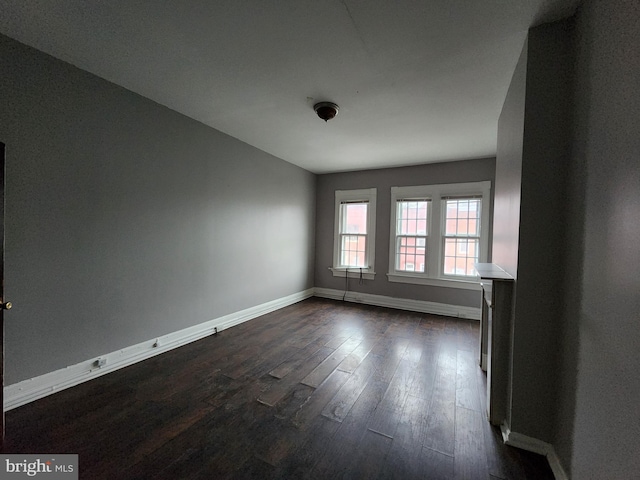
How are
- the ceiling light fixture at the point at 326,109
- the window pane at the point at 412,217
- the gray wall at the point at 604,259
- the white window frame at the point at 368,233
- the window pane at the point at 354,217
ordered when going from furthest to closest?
1. the window pane at the point at 354,217
2. the white window frame at the point at 368,233
3. the window pane at the point at 412,217
4. the ceiling light fixture at the point at 326,109
5. the gray wall at the point at 604,259

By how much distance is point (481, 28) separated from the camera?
164 cm

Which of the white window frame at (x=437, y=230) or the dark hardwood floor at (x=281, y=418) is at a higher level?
the white window frame at (x=437, y=230)

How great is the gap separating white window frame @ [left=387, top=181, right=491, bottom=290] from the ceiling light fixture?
254 cm

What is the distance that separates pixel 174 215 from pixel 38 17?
1.71 meters

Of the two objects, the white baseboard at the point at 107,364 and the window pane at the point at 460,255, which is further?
the window pane at the point at 460,255

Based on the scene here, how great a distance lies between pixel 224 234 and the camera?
354cm

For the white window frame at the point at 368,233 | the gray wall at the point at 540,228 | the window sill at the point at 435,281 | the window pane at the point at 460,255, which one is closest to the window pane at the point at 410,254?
the window sill at the point at 435,281

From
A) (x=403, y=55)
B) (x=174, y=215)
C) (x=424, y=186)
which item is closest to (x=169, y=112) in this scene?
(x=174, y=215)

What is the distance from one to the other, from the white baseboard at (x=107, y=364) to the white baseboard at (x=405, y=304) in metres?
2.06

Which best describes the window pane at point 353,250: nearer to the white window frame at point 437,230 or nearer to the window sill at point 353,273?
the window sill at point 353,273

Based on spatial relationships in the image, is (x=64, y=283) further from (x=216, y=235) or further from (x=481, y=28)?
(x=481, y=28)

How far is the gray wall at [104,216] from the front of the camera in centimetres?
189
